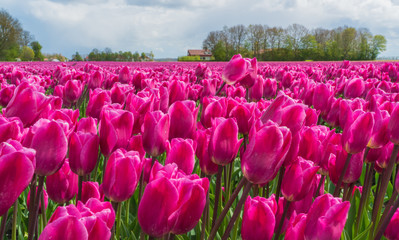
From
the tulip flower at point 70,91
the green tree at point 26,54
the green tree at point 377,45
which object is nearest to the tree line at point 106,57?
the green tree at point 26,54

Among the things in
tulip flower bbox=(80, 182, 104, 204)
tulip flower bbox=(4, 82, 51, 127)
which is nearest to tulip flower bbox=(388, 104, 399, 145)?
tulip flower bbox=(80, 182, 104, 204)

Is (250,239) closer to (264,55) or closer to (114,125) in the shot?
(114,125)

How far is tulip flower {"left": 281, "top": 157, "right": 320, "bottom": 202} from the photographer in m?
1.25

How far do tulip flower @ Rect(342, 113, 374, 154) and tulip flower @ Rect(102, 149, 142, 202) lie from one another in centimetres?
85

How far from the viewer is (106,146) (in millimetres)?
1370

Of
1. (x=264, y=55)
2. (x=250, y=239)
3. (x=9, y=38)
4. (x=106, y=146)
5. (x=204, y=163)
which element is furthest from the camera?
(x=264, y=55)

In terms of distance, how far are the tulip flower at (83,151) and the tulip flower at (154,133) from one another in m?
0.22

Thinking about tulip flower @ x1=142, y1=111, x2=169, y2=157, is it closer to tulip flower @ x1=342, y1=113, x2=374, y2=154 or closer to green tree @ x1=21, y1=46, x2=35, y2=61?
tulip flower @ x1=342, y1=113, x2=374, y2=154

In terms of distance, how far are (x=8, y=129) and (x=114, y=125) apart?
37cm

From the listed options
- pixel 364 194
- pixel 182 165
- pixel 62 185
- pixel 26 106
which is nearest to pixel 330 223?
pixel 182 165

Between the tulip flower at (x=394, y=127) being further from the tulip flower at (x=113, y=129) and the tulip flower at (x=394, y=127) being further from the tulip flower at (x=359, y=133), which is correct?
the tulip flower at (x=113, y=129)

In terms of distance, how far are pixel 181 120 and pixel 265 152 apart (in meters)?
0.58

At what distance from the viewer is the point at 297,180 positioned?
1.25 metres

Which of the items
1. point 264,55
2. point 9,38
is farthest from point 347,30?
point 9,38
